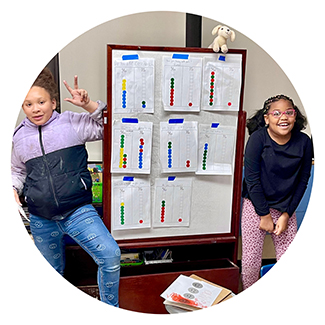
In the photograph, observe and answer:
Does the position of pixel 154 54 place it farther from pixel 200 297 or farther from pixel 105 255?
pixel 200 297

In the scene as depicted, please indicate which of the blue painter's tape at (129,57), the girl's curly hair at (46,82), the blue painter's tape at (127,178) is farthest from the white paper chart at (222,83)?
the girl's curly hair at (46,82)

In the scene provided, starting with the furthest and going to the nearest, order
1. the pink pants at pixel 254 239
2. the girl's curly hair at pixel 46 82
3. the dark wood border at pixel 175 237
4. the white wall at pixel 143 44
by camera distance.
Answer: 1. the white wall at pixel 143 44
2. the pink pants at pixel 254 239
3. the dark wood border at pixel 175 237
4. the girl's curly hair at pixel 46 82

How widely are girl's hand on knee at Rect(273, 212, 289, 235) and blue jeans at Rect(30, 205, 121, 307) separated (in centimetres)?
64

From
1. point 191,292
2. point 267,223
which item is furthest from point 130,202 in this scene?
point 267,223

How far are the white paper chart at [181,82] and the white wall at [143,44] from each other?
0.41 meters

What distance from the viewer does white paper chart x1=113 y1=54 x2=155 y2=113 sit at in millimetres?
1341

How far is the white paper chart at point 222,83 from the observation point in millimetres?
1414

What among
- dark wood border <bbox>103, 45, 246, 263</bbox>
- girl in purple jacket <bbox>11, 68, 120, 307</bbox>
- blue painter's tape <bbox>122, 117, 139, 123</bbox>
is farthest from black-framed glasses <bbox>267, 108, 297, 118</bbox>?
girl in purple jacket <bbox>11, 68, 120, 307</bbox>

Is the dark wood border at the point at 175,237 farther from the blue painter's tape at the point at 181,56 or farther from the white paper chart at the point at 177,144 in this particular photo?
the white paper chart at the point at 177,144

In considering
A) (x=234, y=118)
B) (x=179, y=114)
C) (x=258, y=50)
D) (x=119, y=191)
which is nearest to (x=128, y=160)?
(x=119, y=191)

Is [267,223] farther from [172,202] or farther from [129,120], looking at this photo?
[129,120]

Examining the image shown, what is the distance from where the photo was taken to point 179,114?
1.43 meters

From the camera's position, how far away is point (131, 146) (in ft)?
4.63

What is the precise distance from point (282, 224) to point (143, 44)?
105cm
